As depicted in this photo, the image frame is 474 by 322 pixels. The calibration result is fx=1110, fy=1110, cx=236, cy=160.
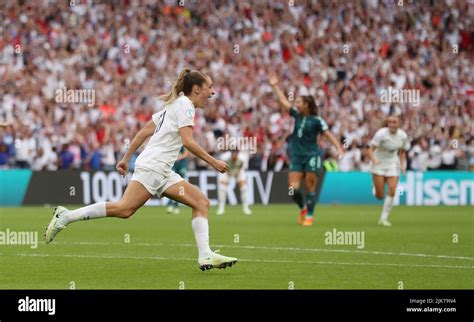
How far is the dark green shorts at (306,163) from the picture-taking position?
23156mm

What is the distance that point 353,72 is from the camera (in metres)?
37.9

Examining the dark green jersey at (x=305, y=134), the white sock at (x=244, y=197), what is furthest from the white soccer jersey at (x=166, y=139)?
the white sock at (x=244, y=197)

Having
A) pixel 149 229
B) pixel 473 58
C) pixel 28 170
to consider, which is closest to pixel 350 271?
pixel 149 229

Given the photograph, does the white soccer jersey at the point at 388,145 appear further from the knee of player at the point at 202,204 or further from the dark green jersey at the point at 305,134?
the knee of player at the point at 202,204

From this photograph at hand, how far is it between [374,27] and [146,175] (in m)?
27.6

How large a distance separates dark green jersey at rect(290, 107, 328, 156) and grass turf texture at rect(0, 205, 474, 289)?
5.17 feet

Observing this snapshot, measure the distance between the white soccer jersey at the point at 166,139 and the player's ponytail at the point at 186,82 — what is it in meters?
0.13

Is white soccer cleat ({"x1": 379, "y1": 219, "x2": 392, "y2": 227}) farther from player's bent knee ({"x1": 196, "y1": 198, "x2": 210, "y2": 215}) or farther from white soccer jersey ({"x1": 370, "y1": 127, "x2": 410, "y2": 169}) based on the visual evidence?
player's bent knee ({"x1": 196, "y1": 198, "x2": 210, "y2": 215})

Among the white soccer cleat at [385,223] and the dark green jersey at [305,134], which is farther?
the white soccer cleat at [385,223]

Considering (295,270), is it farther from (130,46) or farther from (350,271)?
(130,46)

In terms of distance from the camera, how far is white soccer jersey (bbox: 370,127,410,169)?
23.5 m

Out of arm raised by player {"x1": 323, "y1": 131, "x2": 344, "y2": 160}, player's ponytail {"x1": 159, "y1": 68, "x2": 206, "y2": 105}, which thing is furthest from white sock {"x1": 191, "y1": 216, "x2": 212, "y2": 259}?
arm raised by player {"x1": 323, "y1": 131, "x2": 344, "y2": 160}

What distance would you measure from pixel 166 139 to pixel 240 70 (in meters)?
24.1

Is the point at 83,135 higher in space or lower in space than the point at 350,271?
higher
